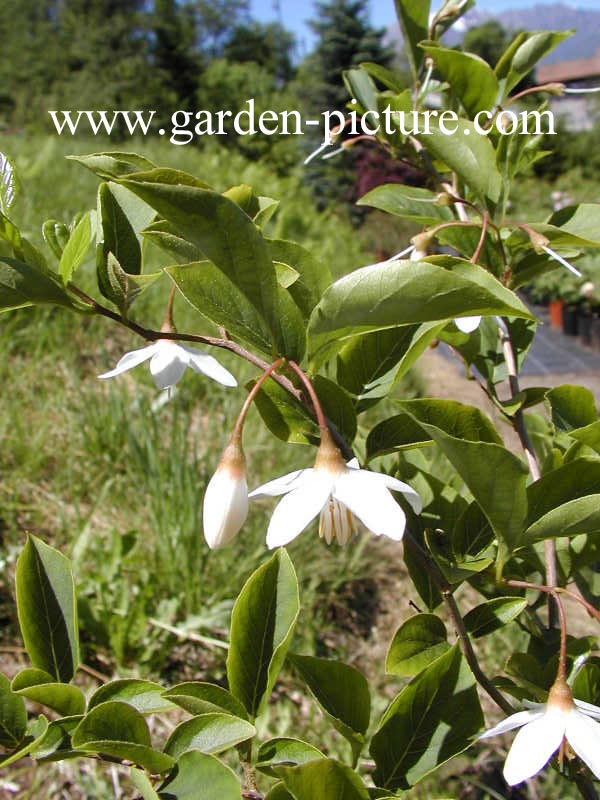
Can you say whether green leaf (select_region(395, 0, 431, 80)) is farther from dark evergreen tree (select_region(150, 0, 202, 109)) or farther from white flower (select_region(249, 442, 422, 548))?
dark evergreen tree (select_region(150, 0, 202, 109))

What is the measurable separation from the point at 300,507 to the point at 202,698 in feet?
0.42

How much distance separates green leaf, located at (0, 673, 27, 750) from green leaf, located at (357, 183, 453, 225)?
0.45 metres

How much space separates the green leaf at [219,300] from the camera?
314mm

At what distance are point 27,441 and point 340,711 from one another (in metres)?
1.50

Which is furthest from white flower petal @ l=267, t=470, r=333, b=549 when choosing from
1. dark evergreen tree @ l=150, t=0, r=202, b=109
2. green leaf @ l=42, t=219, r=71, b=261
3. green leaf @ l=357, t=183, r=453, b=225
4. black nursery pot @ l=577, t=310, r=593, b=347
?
dark evergreen tree @ l=150, t=0, r=202, b=109

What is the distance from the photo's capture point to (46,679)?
370mm

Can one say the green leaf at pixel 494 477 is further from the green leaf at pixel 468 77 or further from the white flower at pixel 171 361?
the green leaf at pixel 468 77

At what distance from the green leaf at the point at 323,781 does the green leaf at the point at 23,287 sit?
244 mm

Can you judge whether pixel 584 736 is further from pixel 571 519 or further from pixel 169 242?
pixel 169 242

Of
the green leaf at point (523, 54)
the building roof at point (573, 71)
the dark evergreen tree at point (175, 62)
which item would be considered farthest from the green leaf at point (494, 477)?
the building roof at point (573, 71)

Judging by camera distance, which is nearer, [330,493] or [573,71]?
[330,493]

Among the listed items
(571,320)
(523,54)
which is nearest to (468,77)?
(523,54)

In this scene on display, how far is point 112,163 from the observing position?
0.37 metres

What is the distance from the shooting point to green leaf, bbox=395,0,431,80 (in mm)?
643
